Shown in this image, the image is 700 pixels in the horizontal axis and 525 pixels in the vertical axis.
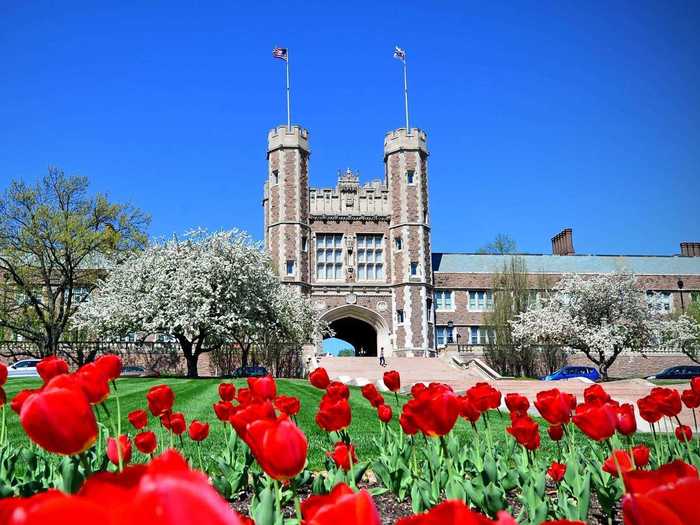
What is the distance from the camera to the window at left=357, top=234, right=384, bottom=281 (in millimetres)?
39522

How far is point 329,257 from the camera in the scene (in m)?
39.5

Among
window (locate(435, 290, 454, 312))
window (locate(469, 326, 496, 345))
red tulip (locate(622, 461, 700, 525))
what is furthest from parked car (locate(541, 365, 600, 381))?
red tulip (locate(622, 461, 700, 525))

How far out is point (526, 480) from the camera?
3.50 m

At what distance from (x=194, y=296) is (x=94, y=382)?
23.5 m

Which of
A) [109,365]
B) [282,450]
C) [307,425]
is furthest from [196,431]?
[307,425]

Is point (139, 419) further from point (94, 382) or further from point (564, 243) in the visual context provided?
point (564, 243)

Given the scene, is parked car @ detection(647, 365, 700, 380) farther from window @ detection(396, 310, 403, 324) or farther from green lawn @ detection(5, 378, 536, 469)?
green lawn @ detection(5, 378, 536, 469)

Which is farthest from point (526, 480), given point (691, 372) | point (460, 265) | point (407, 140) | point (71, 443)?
point (460, 265)

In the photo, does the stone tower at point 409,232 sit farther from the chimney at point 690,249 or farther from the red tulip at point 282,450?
the red tulip at point 282,450

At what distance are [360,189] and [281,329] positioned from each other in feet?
49.5

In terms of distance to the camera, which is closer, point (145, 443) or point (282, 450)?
point (282, 450)

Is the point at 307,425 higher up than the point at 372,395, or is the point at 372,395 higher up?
the point at 372,395

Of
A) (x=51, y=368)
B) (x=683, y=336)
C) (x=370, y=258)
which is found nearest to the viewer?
(x=51, y=368)

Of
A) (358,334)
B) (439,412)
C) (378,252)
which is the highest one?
(378,252)
